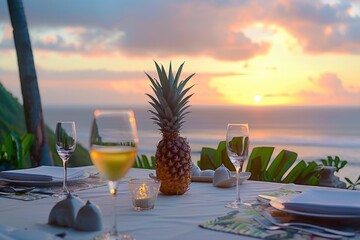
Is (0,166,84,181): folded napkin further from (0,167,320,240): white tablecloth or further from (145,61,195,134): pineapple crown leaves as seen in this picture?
(145,61,195,134): pineapple crown leaves

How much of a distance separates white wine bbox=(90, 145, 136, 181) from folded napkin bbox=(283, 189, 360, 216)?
503mm

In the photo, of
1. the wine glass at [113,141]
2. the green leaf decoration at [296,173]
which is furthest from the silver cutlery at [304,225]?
the green leaf decoration at [296,173]

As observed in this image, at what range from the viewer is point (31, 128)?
20.1ft

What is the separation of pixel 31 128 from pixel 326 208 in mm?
5287

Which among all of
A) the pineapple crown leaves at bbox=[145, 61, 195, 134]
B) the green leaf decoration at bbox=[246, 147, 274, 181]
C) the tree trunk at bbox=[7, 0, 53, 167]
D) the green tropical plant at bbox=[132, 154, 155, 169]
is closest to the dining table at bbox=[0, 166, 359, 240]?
the pineapple crown leaves at bbox=[145, 61, 195, 134]

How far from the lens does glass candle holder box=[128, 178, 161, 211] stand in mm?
1512

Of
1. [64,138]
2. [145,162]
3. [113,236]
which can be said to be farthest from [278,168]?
[113,236]

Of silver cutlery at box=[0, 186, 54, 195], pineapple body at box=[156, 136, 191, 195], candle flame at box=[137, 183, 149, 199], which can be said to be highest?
pineapple body at box=[156, 136, 191, 195]

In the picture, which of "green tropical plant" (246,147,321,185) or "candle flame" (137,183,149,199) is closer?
"candle flame" (137,183,149,199)

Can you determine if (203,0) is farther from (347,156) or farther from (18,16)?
(18,16)

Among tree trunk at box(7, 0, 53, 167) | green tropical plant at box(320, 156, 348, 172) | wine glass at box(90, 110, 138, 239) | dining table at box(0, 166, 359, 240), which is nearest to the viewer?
wine glass at box(90, 110, 138, 239)

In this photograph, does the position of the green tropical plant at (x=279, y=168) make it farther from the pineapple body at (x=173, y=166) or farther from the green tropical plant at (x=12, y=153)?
the green tropical plant at (x=12, y=153)

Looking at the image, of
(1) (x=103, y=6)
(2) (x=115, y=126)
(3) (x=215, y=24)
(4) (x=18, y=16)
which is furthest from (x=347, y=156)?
(2) (x=115, y=126)

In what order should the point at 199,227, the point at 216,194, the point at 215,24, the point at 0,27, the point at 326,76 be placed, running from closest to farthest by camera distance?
the point at 199,227, the point at 216,194, the point at 0,27, the point at 215,24, the point at 326,76
